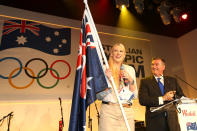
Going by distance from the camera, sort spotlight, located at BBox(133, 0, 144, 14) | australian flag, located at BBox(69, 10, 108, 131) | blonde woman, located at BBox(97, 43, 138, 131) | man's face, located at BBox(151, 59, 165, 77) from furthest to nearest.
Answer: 1. spotlight, located at BBox(133, 0, 144, 14)
2. man's face, located at BBox(151, 59, 165, 77)
3. blonde woman, located at BBox(97, 43, 138, 131)
4. australian flag, located at BBox(69, 10, 108, 131)

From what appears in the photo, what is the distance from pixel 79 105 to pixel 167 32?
628 cm

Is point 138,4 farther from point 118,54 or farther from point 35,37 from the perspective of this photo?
point 35,37

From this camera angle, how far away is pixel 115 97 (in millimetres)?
1795

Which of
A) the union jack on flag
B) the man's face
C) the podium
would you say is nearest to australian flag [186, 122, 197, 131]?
the podium

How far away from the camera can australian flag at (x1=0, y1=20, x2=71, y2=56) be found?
4629mm

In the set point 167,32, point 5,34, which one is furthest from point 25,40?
point 167,32

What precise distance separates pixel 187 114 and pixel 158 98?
0.39 m

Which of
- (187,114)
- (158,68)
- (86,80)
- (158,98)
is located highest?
(158,68)

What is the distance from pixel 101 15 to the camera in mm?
5391

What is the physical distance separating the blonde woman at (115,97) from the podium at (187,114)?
1.83ft

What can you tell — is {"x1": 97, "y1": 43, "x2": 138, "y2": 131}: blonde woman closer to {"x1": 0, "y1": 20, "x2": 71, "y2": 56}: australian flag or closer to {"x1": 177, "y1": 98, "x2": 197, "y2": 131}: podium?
{"x1": 177, "y1": 98, "x2": 197, "y2": 131}: podium

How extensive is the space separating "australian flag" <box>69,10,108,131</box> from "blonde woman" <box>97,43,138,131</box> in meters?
0.12

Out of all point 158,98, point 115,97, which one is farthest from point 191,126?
point 115,97

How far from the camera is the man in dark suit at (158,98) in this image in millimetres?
2137
